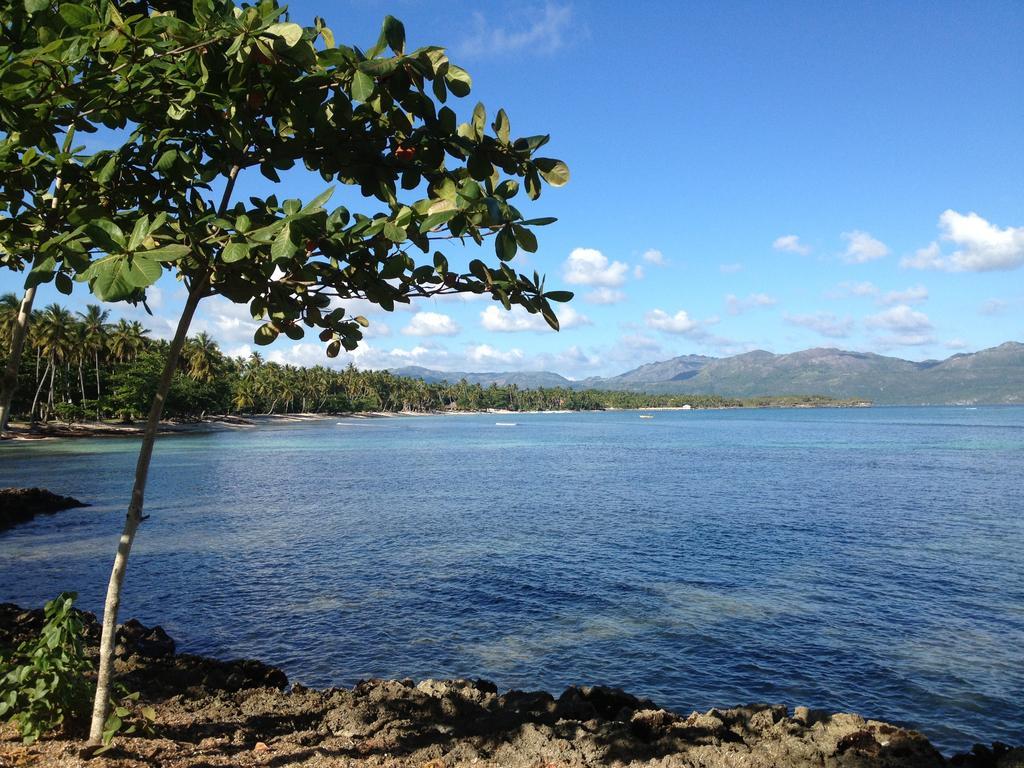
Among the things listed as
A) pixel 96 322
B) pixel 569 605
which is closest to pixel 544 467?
pixel 569 605

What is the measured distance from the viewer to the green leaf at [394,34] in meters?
Answer: 4.11

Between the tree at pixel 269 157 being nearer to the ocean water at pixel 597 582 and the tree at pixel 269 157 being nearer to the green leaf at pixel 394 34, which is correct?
the green leaf at pixel 394 34

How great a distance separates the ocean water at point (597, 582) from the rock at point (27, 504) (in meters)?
1.36

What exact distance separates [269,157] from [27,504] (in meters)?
39.1

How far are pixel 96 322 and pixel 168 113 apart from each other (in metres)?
111

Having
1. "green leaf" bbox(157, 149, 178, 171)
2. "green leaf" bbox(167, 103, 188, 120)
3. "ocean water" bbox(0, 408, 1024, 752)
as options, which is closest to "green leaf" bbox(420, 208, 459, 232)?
"green leaf" bbox(167, 103, 188, 120)

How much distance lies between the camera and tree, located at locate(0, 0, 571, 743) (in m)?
4.09

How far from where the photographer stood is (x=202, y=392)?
12312cm

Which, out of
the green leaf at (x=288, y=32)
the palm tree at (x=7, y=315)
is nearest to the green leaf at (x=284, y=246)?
the green leaf at (x=288, y=32)

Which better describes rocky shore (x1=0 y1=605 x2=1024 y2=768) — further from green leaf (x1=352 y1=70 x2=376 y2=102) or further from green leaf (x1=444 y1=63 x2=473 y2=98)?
green leaf (x1=444 y1=63 x2=473 y2=98)

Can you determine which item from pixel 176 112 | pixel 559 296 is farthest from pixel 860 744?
pixel 176 112

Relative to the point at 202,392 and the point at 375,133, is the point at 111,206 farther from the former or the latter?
the point at 202,392

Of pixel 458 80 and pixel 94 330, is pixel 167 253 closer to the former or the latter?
pixel 458 80

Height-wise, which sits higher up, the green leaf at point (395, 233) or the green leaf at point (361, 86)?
the green leaf at point (361, 86)
